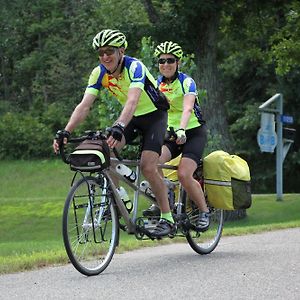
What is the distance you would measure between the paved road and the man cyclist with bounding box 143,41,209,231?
0.68 metres

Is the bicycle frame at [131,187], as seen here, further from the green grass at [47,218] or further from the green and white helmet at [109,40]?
the green grass at [47,218]

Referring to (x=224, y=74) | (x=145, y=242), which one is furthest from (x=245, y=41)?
(x=145, y=242)

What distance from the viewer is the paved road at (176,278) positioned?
19.9 feet

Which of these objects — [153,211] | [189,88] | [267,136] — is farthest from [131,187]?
[267,136]

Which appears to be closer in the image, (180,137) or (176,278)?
(176,278)

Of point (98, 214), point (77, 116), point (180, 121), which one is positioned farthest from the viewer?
point (180, 121)

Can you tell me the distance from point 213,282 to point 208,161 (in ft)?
7.98

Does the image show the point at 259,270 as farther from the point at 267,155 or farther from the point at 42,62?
the point at 42,62

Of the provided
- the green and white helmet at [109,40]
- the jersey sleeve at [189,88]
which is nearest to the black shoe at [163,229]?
the jersey sleeve at [189,88]

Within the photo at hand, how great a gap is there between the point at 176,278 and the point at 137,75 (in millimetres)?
1792

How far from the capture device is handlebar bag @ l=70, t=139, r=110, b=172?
6.89 metres

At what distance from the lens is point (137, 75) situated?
286 inches

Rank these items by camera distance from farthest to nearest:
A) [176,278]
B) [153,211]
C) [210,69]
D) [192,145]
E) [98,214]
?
1. [210,69]
2. [192,145]
3. [153,211]
4. [98,214]
5. [176,278]

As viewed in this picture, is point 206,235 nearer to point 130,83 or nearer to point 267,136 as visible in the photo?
point 130,83
